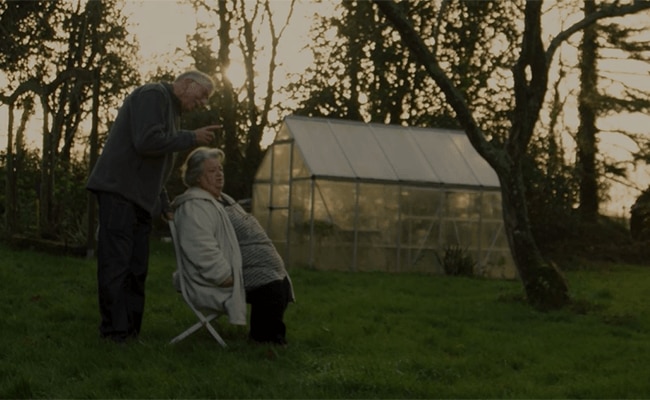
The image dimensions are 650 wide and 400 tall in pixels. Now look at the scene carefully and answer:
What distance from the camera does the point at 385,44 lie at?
93.4ft

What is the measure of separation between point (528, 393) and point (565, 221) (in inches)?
747

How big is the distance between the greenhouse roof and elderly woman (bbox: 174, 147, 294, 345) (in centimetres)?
1186

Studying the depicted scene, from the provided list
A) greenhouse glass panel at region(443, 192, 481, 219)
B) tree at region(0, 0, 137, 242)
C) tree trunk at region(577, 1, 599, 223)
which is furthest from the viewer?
tree trunk at region(577, 1, 599, 223)

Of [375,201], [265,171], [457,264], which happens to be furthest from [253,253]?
[265,171]

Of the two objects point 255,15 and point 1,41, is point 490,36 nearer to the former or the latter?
point 255,15

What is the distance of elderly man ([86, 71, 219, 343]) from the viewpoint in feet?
23.0

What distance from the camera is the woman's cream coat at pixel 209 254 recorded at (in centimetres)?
703

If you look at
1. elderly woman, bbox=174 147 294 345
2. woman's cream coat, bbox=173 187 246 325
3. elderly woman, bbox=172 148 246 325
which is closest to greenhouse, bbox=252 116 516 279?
elderly woman, bbox=174 147 294 345

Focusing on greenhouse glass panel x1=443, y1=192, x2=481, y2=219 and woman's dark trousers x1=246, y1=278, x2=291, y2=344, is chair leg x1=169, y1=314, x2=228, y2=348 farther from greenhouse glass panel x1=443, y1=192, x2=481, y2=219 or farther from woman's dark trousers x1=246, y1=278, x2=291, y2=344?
greenhouse glass panel x1=443, y1=192, x2=481, y2=219

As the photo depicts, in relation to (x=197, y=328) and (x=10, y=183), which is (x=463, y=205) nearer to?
(x=10, y=183)

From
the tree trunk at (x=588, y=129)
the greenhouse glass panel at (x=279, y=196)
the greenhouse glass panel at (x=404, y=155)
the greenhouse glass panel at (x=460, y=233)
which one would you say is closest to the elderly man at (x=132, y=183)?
the greenhouse glass panel at (x=404, y=155)

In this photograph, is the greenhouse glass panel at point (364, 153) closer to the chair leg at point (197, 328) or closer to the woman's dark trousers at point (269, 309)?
the woman's dark trousers at point (269, 309)

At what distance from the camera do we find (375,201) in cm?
1994

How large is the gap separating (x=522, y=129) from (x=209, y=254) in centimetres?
602
